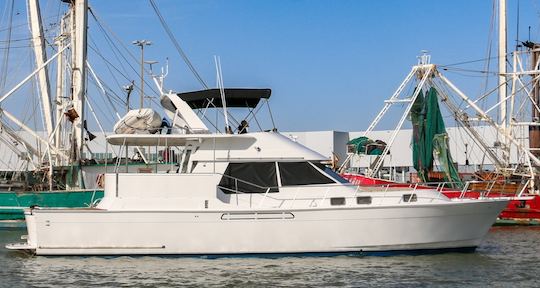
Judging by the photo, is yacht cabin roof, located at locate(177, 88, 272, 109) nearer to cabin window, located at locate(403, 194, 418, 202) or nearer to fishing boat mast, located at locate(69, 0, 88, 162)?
cabin window, located at locate(403, 194, 418, 202)

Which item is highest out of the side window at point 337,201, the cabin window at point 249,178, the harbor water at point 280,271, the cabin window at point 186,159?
the cabin window at point 186,159

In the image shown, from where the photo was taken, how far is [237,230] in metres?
18.6

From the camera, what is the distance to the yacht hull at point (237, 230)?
1850 centimetres

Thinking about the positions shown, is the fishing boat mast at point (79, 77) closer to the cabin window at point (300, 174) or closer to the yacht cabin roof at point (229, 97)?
the yacht cabin roof at point (229, 97)

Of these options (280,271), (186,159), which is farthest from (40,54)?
(280,271)

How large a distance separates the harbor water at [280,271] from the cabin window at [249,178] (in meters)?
1.89

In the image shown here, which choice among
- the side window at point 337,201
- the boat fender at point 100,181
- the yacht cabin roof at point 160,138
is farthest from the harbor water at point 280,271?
the boat fender at point 100,181

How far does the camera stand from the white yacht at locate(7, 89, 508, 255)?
18516mm

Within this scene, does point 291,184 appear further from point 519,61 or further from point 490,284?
point 519,61

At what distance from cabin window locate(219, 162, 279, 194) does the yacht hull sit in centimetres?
102

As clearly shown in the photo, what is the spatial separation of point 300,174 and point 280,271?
11.1 feet

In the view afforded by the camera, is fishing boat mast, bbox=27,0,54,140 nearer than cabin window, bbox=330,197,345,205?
No

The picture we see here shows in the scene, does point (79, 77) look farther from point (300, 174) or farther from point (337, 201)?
point (337, 201)

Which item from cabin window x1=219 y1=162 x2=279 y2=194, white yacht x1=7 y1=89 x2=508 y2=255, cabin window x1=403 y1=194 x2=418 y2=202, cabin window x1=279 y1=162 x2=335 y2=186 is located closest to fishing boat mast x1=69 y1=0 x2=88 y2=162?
white yacht x1=7 y1=89 x2=508 y2=255
